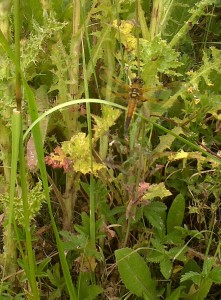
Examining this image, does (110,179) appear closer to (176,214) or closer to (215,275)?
(176,214)

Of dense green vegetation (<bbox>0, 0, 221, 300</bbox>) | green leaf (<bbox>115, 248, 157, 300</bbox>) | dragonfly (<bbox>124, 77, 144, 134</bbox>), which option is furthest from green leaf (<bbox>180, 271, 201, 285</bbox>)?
dragonfly (<bbox>124, 77, 144, 134</bbox>)

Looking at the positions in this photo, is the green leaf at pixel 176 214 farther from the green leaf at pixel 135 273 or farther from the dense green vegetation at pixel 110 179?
the green leaf at pixel 135 273

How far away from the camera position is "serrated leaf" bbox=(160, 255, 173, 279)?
125 cm

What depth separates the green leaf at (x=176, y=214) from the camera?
138 cm

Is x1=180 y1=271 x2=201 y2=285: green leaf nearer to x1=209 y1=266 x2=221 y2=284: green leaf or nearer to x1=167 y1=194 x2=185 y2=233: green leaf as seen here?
x1=209 y1=266 x2=221 y2=284: green leaf

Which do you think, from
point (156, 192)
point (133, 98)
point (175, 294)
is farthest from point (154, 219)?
point (133, 98)

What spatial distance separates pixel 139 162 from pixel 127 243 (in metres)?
0.28

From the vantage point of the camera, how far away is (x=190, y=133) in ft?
4.59

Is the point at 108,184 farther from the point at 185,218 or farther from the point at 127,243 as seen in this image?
the point at 185,218

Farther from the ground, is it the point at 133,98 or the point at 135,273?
the point at 133,98

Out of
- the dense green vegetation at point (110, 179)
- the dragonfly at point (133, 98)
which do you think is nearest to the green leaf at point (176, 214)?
the dense green vegetation at point (110, 179)

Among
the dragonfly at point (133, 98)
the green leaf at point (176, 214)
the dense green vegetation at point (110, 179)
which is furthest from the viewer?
the green leaf at point (176, 214)

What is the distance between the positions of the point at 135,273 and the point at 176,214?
0.65 feet

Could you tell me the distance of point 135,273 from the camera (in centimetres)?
128
